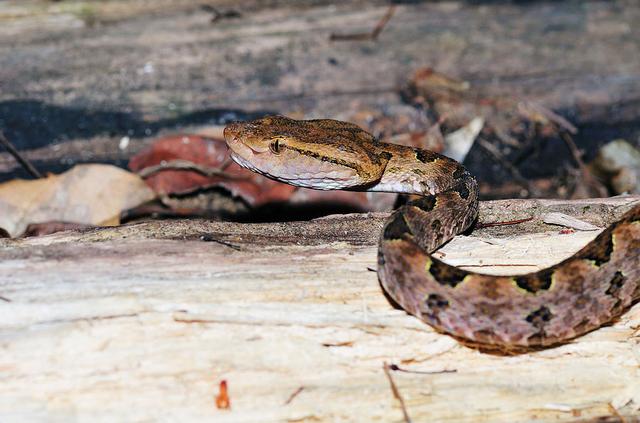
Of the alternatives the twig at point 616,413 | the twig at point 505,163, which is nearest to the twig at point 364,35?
the twig at point 505,163

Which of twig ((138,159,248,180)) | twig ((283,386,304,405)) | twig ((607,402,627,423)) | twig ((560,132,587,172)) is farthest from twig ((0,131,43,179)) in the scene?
twig ((560,132,587,172))

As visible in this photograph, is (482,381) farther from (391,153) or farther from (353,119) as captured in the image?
(353,119)

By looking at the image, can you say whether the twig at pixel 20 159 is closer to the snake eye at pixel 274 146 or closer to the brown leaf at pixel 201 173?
the brown leaf at pixel 201 173

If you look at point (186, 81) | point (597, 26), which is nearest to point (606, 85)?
point (597, 26)

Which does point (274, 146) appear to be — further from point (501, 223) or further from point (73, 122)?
point (73, 122)

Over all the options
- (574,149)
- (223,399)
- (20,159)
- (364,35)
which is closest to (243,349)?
(223,399)

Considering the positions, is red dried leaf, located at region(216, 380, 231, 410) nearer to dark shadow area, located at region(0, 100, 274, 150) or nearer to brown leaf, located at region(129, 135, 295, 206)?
brown leaf, located at region(129, 135, 295, 206)
